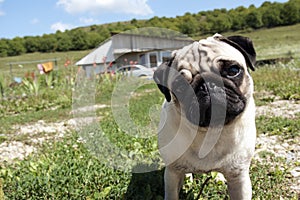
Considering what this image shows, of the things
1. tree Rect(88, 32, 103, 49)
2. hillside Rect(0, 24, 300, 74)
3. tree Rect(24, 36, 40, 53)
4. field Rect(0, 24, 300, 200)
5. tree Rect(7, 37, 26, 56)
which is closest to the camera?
field Rect(0, 24, 300, 200)

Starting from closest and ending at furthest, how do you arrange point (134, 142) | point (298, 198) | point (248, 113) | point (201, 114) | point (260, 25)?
point (201, 114) < point (248, 113) < point (298, 198) < point (134, 142) < point (260, 25)

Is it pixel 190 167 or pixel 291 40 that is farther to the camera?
pixel 291 40

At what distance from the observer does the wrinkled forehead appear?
2.02 meters

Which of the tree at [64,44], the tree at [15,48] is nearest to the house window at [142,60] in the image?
the tree at [64,44]

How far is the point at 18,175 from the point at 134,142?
1495 mm

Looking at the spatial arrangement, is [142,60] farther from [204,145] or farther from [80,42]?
[80,42]

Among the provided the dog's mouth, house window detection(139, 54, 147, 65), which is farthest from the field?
house window detection(139, 54, 147, 65)

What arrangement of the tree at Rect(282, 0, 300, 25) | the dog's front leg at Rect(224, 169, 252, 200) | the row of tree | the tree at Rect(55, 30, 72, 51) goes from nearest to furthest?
the dog's front leg at Rect(224, 169, 252, 200) → the row of tree → the tree at Rect(55, 30, 72, 51) → the tree at Rect(282, 0, 300, 25)

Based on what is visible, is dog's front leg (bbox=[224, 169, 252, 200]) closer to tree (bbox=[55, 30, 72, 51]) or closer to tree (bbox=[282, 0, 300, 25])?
tree (bbox=[55, 30, 72, 51])

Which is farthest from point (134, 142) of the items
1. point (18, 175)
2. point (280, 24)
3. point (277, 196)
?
point (280, 24)

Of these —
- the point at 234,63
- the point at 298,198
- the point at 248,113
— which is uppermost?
the point at 234,63

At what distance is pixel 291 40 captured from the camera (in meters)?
34.5

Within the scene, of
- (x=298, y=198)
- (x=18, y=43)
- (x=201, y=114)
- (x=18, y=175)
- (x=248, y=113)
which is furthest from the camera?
(x=18, y=43)

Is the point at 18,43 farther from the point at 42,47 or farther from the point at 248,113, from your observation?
the point at 248,113
